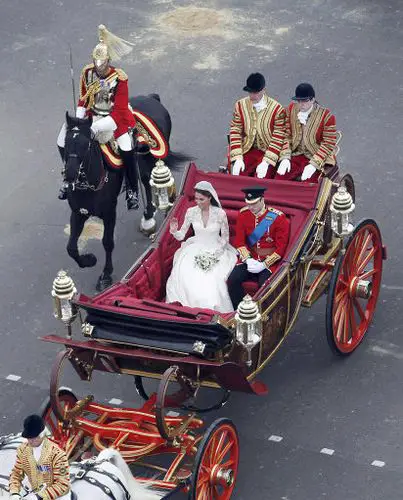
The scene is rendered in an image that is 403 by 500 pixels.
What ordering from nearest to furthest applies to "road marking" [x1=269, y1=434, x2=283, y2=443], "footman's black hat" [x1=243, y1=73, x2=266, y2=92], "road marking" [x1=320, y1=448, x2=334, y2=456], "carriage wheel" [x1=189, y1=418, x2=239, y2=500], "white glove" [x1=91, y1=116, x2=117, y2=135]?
1. "carriage wheel" [x1=189, y1=418, x2=239, y2=500]
2. "road marking" [x1=320, y1=448, x2=334, y2=456]
3. "road marking" [x1=269, y1=434, x2=283, y2=443]
4. "footman's black hat" [x1=243, y1=73, x2=266, y2=92]
5. "white glove" [x1=91, y1=116, x2=117, y2=135]

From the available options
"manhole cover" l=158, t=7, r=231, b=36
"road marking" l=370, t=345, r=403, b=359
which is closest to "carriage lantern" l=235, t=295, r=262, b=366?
"road marking" l=370, t=345, r=403, b=359

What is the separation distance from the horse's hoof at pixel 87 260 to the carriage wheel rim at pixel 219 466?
3321 millimetres

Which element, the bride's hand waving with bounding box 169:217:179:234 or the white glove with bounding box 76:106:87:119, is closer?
the bride's hand waving with bounding box 169:217:179:234

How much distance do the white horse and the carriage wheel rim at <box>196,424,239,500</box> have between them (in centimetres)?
39

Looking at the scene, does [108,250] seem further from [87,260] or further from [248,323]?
[248,323]

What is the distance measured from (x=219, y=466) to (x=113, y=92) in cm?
437

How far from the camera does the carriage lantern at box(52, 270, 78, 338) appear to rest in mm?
11609

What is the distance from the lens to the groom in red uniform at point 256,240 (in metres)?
12.3

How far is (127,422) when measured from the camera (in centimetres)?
1156

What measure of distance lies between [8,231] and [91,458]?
5153 millimetres

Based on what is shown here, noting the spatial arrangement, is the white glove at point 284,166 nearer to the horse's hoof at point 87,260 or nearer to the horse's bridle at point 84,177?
the horse's bridle at point 84,177

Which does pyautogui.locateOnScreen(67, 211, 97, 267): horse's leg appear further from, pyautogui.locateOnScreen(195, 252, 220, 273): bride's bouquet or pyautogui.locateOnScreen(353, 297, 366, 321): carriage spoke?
pyautogui.locateOnScreen(353, 297, 366, 321): carriage spoke

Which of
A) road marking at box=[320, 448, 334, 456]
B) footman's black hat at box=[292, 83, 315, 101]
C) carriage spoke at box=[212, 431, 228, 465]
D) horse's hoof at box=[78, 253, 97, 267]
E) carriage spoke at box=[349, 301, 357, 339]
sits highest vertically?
footman's black hat at box=[292, 83, 315, 101]

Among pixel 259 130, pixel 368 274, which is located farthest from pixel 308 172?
pixel 368 274
